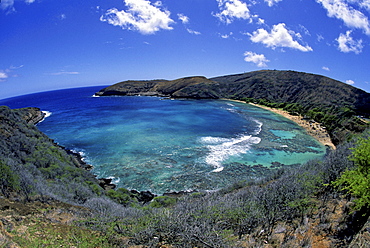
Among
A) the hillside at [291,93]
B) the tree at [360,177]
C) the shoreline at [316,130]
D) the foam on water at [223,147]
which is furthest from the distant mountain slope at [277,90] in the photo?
the tree at [360,177]

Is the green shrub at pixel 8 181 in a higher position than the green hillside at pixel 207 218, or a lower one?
higher

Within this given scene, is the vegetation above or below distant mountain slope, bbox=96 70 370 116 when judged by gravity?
below

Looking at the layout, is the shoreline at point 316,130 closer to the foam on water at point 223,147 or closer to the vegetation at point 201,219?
the foam on water at point 223,147

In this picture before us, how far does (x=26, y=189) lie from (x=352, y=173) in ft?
42.0

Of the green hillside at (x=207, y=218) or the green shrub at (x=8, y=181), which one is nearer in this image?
the green hillside at (x=207, y=218)

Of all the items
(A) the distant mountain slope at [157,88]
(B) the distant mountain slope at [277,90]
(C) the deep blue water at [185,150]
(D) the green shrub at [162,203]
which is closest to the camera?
(D) the green shrub at [162,203]

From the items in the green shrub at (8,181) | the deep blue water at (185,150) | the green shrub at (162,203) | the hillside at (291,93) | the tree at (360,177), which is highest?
the hillside at (291,93)

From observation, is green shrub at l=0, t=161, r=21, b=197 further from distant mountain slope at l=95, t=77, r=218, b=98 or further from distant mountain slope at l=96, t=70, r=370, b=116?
distant mountain slope at l=95, t=77, r=218, b=98

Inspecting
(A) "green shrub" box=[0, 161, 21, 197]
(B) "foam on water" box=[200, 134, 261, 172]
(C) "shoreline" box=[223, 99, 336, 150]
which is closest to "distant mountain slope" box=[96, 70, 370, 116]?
(C) "shoreline" box=[223, 99, 336, 150]

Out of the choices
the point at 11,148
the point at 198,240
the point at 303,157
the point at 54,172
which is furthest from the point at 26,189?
the point at 303,157

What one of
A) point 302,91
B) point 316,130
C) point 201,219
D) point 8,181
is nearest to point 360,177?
point 201,219

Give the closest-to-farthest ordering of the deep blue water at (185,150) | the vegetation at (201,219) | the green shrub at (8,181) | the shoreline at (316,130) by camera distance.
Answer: the vegetation at (201,219), the green shrub at (8,181), the deep blue water at (185,150), the shoreline at (316,130)

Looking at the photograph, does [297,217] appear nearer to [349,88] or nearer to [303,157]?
[303,157]

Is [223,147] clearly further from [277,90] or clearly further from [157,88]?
[157,88]
